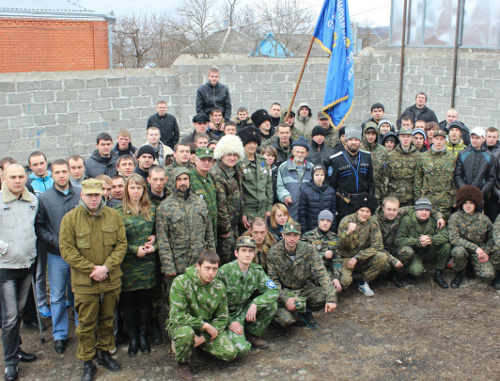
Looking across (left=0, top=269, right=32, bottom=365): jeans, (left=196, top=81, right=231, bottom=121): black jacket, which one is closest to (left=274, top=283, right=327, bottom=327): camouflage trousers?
(left=0, top=269, right=32, bottom=365): jeans

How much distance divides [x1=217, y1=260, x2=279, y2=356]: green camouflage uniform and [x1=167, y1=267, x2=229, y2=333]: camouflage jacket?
0.87 feet

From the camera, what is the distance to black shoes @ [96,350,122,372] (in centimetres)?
531

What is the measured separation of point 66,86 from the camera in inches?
399

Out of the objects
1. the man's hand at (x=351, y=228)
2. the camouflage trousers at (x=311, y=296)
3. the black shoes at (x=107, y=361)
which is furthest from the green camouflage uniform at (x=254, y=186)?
the black shoes at (x=107, y=361)

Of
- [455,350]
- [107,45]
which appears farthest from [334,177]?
[107,45]

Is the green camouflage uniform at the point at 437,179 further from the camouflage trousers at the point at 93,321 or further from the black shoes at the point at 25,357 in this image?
the black shoes at the point at 25,357

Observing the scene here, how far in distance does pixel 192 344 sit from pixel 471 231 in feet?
13.5

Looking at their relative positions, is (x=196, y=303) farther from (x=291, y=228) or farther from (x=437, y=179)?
(x=437, y=179)

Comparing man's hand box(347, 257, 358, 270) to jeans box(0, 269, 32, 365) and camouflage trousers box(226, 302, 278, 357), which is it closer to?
camouflage trousers box(226, 302, 278, 357)

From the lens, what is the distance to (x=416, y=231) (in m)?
7.44

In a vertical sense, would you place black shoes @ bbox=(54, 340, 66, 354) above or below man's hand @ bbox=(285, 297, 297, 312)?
below

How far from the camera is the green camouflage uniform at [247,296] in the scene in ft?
18.7

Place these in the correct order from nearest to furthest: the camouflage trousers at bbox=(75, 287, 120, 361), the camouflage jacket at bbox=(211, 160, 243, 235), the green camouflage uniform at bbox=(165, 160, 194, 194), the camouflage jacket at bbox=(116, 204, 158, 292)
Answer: the camouflage trousers at bbox=(75, 287, 120, 361)
the camouflage jacket at bbox=(116, 204, 158, 292)
the green camouflage uniform at bbox=(165, 160, 194, 194)
the camouflage jacket at bbox=(211, 160, 243, 235)

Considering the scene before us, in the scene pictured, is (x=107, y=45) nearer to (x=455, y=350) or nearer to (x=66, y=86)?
(x=66, y=86)
